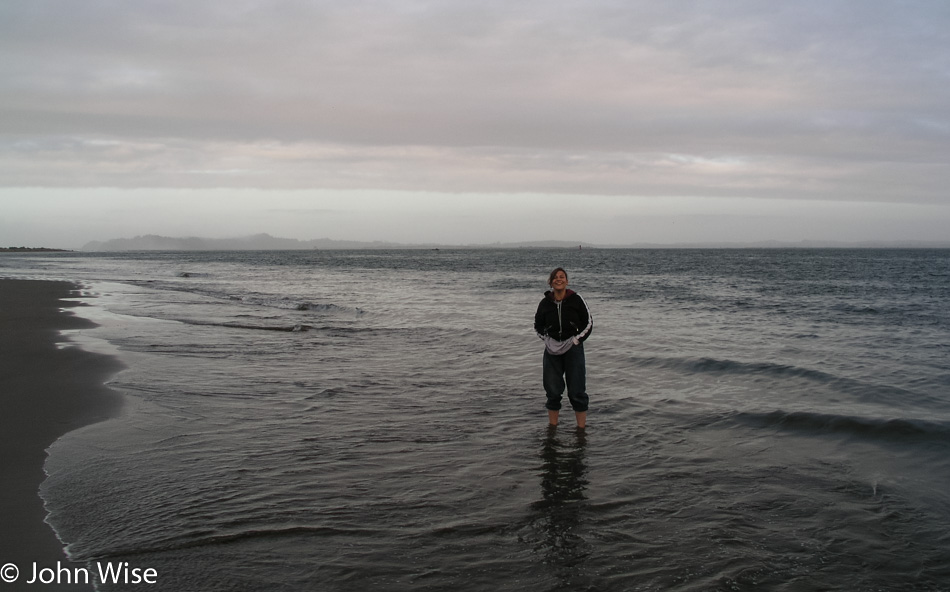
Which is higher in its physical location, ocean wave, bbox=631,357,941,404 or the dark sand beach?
the dark sand beach

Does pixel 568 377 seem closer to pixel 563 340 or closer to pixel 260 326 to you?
pixel 563 340

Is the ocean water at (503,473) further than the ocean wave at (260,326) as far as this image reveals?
No

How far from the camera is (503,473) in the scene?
601 cm

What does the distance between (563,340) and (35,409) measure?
6352mm

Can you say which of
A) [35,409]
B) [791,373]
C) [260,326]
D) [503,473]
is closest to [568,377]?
[503,473]

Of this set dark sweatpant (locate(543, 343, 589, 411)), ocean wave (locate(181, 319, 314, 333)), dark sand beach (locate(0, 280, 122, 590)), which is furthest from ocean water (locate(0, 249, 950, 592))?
ocean wave (locate(181, 319, 314, 333))

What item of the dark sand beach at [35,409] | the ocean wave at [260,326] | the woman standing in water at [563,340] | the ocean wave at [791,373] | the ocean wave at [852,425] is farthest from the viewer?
the ocean wave at [260,326]

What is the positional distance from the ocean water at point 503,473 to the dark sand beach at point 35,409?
0.18m

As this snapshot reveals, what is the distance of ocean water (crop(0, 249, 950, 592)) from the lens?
167 inches

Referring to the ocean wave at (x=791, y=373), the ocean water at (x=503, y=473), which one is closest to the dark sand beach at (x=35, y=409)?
the ocean water at (x=503, y=473)

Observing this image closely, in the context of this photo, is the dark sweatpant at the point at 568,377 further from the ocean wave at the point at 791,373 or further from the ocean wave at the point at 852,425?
the ocean wave at the point at 791,373

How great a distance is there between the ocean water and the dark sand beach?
0.59 ft

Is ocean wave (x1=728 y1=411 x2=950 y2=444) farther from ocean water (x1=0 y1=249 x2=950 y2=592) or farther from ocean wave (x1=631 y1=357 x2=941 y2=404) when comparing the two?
ocean wave (x1=631 y1=357 x2=941 y2=404)

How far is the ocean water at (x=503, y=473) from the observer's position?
4.24 metres
